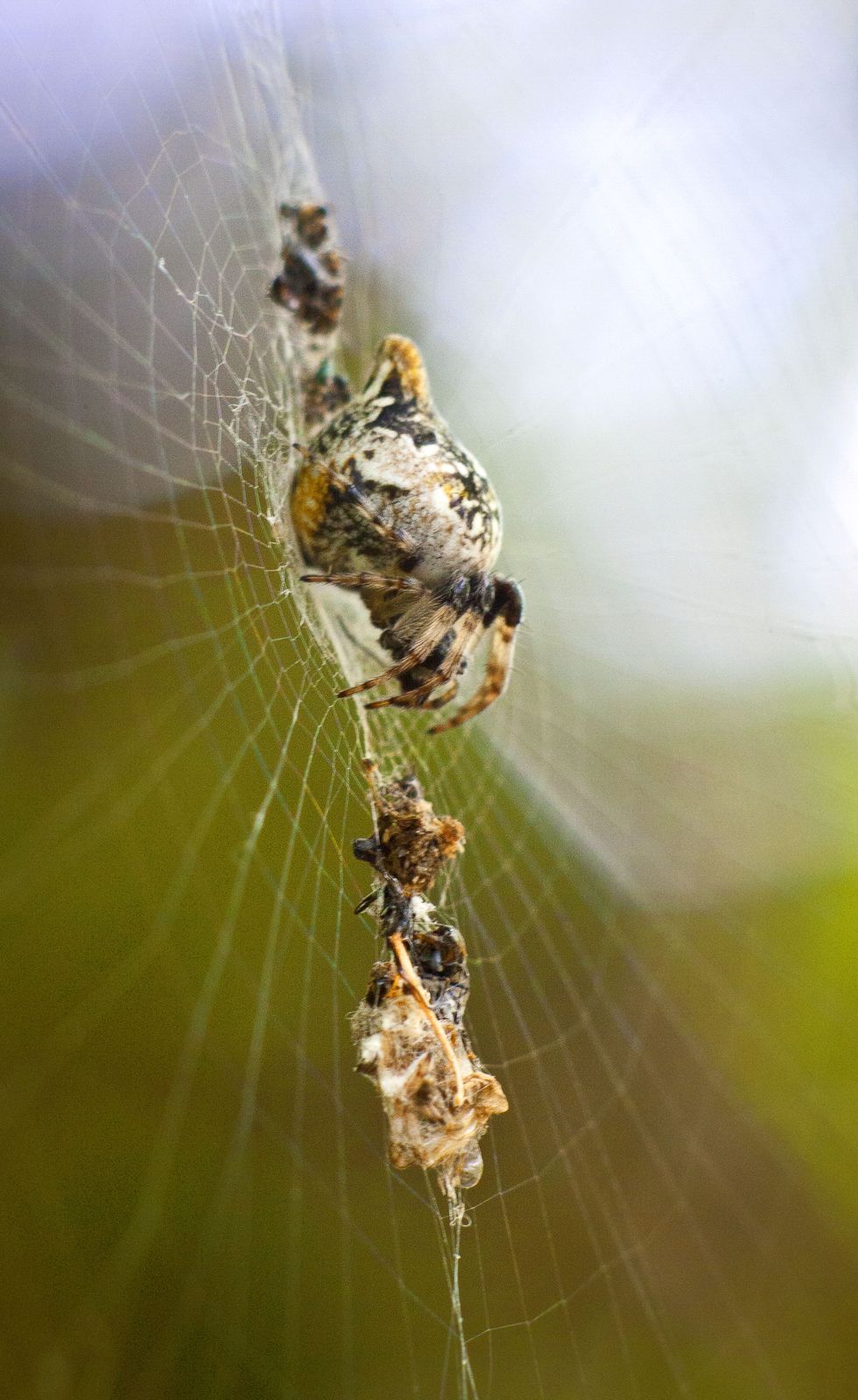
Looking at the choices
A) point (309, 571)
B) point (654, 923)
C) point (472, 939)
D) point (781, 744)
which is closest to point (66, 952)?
point (309, 571)

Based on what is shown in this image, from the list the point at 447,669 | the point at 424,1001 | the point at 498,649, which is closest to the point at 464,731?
the point at 498,649

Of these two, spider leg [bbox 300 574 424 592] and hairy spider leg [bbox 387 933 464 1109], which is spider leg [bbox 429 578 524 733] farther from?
hairy spider leg [bbox 387 933 464 1109]

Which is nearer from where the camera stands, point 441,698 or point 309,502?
point 309,502

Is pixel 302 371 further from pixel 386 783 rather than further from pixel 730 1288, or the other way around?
pixel 730 1288

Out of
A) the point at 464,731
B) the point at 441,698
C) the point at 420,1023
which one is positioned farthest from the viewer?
the point at 464,731

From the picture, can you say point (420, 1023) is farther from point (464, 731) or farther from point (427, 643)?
point (464, 731)

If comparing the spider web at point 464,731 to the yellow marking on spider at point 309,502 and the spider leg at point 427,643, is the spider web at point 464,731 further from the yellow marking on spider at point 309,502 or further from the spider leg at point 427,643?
the spider leg at point 427,643
